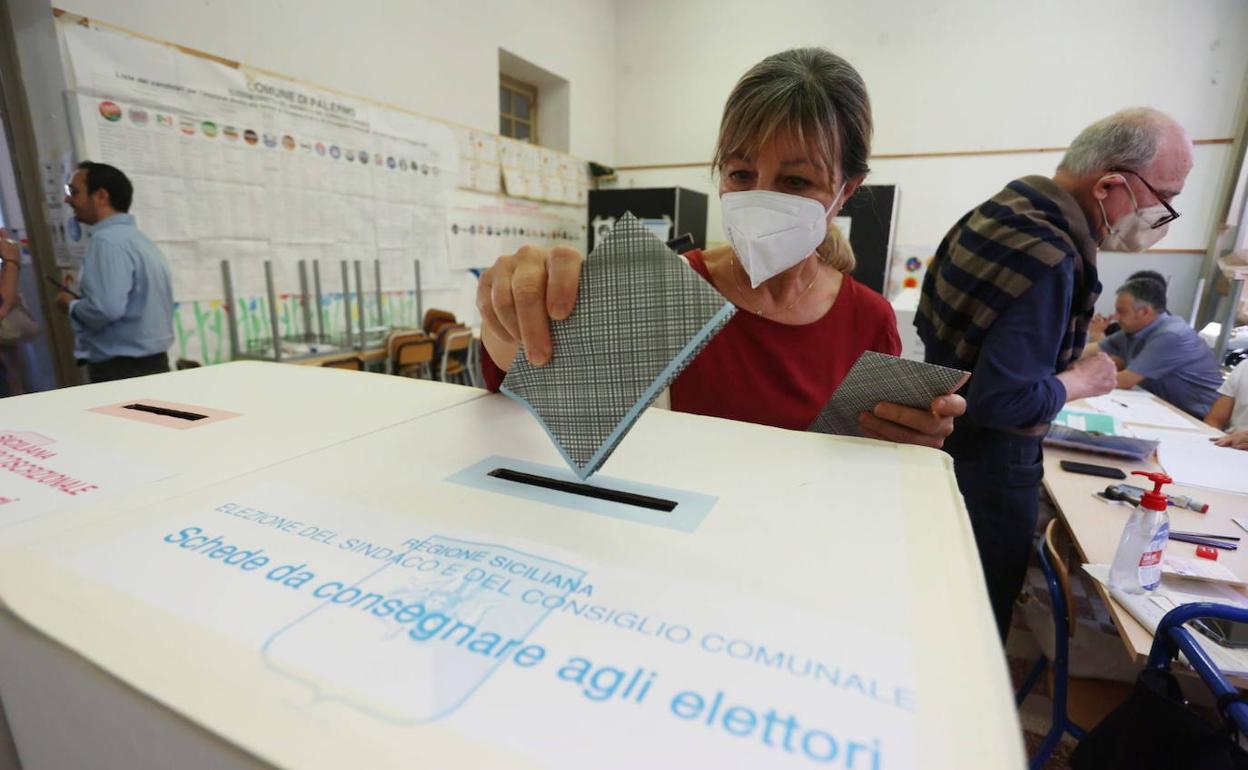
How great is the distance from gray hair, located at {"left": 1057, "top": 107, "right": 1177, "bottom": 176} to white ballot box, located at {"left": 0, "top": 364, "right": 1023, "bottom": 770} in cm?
136

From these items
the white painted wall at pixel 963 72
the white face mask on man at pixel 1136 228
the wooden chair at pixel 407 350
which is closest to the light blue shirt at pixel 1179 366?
the white painted wall at pixel 963 72

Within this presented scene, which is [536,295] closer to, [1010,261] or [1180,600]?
[1010,261]

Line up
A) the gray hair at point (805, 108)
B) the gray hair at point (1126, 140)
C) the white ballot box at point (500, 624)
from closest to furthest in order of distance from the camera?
the white ballot box at point (500, 624)
the gray hair at point (805, 108)
the gray hair at point (1126, 140)

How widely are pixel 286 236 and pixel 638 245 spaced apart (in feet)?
10.2

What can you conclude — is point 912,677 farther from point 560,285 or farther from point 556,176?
point 556,176

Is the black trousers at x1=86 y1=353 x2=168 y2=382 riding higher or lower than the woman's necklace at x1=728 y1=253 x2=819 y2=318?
lower

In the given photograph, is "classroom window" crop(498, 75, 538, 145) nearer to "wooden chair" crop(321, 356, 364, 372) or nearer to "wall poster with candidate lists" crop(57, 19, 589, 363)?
"wall poster with candidate lists" crop(57, 19, 589, 363)

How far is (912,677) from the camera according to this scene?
24 centimetres

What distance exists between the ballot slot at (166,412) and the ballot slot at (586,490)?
0.34 m

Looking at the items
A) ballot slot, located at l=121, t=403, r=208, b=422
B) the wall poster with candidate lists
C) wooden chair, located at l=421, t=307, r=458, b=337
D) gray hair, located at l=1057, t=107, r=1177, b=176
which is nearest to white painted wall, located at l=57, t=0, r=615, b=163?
the wall poster with candidate lists

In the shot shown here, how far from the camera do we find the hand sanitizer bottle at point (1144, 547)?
1137mm

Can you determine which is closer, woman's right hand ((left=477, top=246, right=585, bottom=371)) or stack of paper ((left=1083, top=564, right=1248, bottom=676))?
woman's right hand ((left=477, top=246, right=585, bottom=371))

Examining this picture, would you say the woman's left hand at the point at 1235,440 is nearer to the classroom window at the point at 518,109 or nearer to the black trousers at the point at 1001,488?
the black trousers at the point at 1001,488

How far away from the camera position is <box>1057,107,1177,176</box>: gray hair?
51.3 inches
